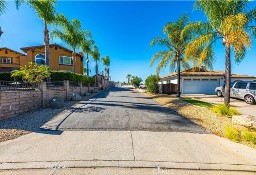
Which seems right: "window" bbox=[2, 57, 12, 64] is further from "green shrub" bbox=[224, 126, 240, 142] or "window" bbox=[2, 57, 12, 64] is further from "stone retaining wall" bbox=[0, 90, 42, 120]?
"green shrub" bbox=[224, 126, 240, 142]

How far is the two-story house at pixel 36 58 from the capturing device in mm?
31875

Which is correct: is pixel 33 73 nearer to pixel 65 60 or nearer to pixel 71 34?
pixel 71 34

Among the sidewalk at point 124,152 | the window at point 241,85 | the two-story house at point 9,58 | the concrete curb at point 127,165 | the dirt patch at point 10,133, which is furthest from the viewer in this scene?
the two-story house at point 9,58

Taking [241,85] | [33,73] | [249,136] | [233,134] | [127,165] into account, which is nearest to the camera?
[127,165]

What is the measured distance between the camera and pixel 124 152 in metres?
4.76

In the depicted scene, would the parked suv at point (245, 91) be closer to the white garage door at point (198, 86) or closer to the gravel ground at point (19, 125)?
the white garage door at point (198, 86)

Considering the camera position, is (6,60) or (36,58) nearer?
(36,58)

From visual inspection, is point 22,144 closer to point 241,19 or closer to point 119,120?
point 119,120

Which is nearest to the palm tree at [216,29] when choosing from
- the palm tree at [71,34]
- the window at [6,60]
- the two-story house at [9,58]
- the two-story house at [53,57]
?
the palm tree at [71,34]

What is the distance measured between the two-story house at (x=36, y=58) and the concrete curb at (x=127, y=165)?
3070 cm

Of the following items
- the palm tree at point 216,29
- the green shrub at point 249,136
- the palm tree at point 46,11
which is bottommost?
the green shrub at point 249,136

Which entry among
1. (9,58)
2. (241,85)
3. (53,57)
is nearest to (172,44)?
(241,85)

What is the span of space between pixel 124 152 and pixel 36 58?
3237 centimetres

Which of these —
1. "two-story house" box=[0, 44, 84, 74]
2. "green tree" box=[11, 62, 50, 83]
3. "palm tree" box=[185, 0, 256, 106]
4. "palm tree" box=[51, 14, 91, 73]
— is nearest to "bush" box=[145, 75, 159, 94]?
"palm tree" box=[51, 14, 91, 73]
